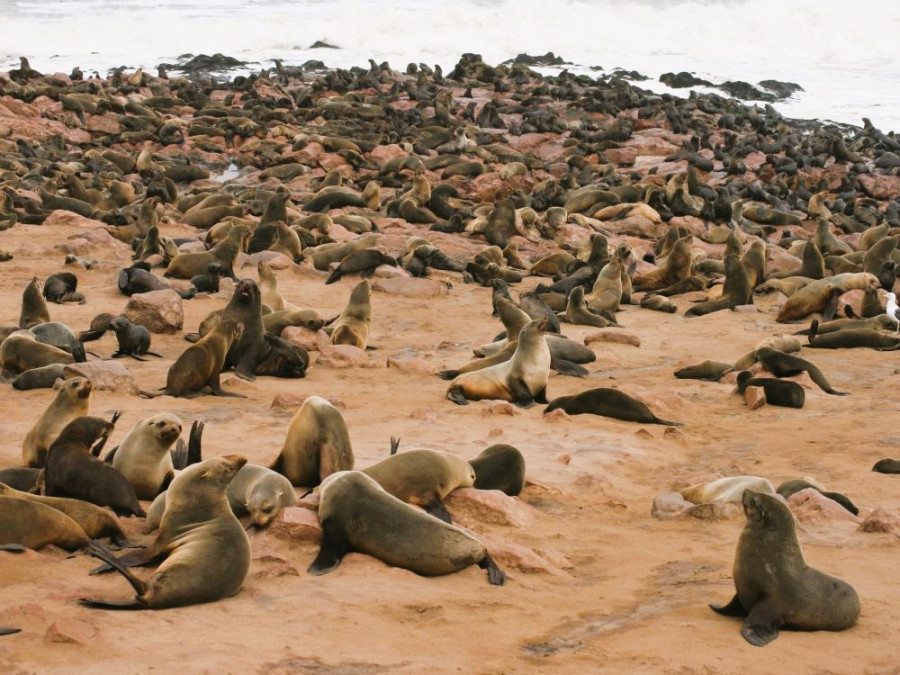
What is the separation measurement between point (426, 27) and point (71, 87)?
2575 cm

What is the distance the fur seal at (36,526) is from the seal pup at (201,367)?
3497mm

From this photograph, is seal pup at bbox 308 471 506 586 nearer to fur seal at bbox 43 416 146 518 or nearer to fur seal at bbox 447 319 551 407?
fur seal at bbox 43 416 146 518

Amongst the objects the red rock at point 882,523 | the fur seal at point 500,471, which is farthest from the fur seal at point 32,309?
the red rock at point 882,523

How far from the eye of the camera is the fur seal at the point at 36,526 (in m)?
4.65

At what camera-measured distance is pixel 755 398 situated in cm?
935

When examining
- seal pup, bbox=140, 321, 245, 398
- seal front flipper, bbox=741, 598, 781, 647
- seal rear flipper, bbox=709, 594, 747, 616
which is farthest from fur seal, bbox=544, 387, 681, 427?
seal front flipper, bbox=741, 598, 781, 647

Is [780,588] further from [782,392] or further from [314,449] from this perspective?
[782,392]

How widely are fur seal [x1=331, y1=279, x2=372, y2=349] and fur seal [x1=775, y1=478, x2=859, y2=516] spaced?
5017 millimetres

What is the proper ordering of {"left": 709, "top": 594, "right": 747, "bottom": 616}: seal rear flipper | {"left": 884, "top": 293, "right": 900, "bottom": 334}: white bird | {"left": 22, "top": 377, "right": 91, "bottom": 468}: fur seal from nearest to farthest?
{"left": 709, "top": 594, "right": 747, "bottom": 616}: seal rear flipper → {"left": 22, "top": 377, "right": 91, "bottom": 468}: fur seal → {"left": 884, "top": 293, "right": 900, "bottom": 334}: white bird

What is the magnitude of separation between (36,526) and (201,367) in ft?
12.3

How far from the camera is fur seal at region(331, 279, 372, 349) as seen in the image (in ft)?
35.3

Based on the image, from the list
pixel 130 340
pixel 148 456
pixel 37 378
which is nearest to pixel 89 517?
pixel 148 456

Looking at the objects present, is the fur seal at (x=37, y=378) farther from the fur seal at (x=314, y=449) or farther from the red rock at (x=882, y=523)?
the red rock at (x=882, y=523)

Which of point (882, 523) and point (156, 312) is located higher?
point (882, 523)
